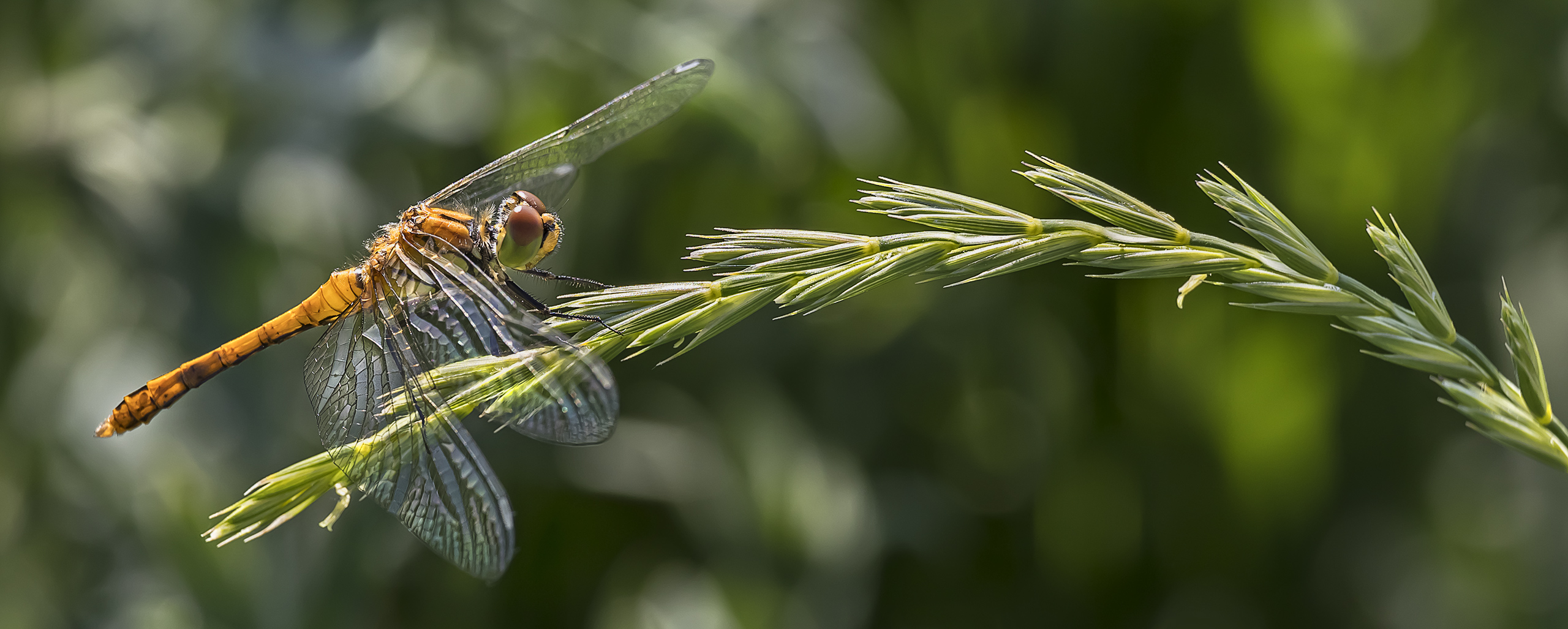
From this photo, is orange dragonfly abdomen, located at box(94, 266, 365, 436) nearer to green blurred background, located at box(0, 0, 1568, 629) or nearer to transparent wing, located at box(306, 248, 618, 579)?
transparent wing, located at box(306, 248, 618, 579)

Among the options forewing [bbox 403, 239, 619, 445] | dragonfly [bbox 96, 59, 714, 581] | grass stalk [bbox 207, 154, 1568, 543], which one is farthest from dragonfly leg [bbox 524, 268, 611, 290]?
grass stalk [bbox 207, 154, 1568, 543]

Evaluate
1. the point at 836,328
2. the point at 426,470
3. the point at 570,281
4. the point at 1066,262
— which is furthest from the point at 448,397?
the point at 836,328

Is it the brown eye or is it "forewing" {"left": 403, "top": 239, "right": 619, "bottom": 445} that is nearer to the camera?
"forewing" {"left": 403, "top": 239, "right": 619, "bottom": 445}

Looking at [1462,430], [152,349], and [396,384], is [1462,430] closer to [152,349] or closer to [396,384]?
[396,384]

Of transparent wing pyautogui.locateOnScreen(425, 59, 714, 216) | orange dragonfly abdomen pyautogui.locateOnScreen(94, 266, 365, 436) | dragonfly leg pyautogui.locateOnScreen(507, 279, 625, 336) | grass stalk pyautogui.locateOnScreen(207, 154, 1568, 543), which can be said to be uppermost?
transparent wing pyautogui.locateOnScreen(425, 59, 714, 216)

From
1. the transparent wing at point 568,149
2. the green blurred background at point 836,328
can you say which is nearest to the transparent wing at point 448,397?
the transparent wing at point 568,149

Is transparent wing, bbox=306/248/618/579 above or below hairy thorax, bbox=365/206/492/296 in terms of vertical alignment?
below
